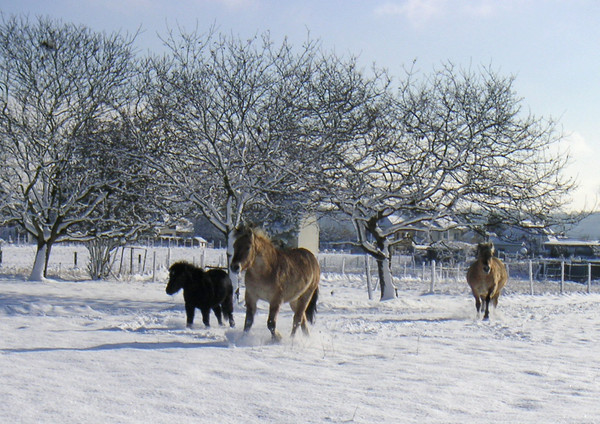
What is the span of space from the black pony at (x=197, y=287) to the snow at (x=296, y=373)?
0.37 meters

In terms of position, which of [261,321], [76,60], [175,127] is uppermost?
[76,60]

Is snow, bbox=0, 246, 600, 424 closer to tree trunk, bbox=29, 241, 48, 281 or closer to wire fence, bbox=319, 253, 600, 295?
tree trunk, bbox=29, 241, 48, 281

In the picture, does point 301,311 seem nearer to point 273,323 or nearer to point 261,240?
point 273,323

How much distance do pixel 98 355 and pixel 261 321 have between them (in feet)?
18.0

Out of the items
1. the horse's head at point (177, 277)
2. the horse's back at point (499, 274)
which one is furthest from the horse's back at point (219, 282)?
the horse's back at point (499, 274)

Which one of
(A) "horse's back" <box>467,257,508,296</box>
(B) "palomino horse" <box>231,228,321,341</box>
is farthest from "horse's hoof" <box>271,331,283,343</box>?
(A) "horse's back" <box>467,257,508,296</box>

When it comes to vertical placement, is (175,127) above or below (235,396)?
above

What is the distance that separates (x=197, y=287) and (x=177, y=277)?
1.24 feet

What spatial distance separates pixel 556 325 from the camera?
39.1 feet

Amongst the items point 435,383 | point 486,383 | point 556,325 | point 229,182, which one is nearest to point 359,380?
point 435,383

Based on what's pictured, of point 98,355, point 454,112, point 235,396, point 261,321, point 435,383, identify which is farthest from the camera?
point 454,112

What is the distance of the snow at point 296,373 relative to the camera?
4410 mm

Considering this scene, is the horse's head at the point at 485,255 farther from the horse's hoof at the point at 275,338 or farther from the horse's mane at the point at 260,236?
the horse's hoof at the point at 275,338

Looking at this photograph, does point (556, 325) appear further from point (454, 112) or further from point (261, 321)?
point (454, 112)
